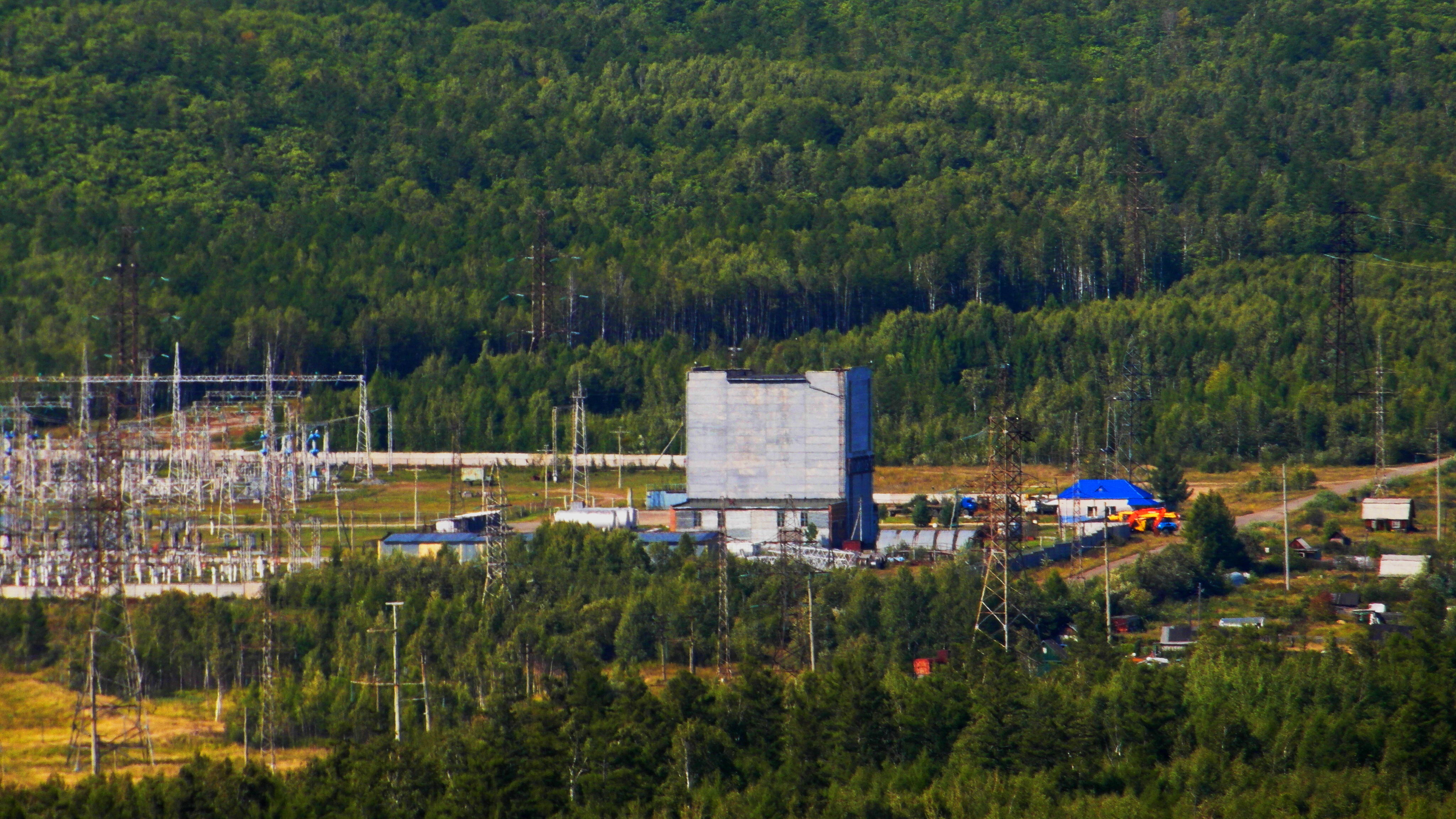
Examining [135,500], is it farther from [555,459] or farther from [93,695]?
[93,695]

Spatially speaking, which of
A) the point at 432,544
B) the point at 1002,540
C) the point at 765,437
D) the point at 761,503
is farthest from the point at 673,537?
the point at 1002,540

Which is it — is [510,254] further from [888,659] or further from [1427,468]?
[888,659]

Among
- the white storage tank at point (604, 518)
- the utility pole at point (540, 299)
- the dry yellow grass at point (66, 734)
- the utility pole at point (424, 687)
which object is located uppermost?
the utility pole at point (540, 299)

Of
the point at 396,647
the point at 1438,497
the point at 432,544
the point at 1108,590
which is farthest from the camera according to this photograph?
the point at 1438,497

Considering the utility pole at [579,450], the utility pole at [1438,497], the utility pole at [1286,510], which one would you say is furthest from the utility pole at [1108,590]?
the utility pole at [579,450]

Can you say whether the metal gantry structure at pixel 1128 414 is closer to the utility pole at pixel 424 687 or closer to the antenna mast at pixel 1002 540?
the antenna mast at pixel 1002 540

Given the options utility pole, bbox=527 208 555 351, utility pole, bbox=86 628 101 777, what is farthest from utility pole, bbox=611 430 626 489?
utility pole, bbox=86 628 101 777

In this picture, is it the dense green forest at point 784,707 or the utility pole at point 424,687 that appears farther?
the utility pole at point 424,687

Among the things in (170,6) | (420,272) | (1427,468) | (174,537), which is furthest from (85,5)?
(1427,468)
